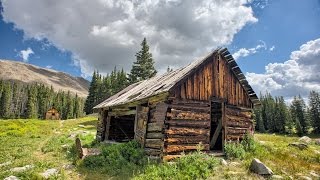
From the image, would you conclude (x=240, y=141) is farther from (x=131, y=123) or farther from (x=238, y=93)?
(x=131, y=123)

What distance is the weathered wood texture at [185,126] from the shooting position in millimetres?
13696

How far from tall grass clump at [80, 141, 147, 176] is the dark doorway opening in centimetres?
836

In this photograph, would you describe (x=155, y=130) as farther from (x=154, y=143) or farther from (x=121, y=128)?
(x=121, y=128)

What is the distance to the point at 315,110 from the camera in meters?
81.9

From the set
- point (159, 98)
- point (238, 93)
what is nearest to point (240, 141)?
point (238, 93)

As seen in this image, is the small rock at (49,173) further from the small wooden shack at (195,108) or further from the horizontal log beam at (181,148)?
the horizontal log beam at (181,148)

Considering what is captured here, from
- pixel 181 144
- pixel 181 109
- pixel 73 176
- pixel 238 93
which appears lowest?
pixel 73 176

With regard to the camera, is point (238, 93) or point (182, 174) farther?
point (238, 93)

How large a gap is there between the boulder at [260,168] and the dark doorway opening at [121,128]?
12451 mm

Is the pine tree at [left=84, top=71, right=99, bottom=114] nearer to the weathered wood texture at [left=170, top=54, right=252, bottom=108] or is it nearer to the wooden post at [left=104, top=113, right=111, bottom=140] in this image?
the wooden post at [left=104, top=113, right=111, bottom=140]

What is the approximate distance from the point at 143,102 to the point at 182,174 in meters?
5.66

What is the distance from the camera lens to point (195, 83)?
15148mm

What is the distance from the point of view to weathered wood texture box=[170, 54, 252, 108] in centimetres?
1473

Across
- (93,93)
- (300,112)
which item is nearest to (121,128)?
(93,93)
